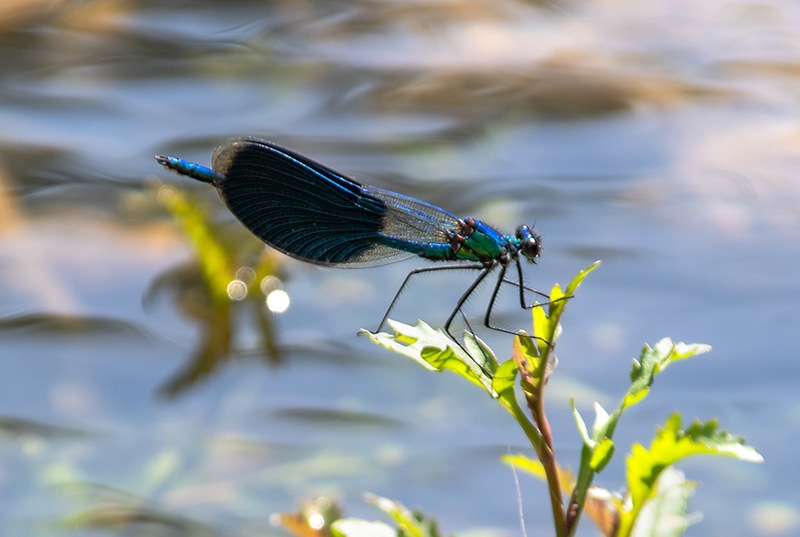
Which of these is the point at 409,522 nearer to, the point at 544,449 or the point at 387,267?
the point at 544,449

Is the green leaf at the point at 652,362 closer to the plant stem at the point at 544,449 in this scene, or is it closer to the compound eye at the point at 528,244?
the plant stem at the point at 544,449

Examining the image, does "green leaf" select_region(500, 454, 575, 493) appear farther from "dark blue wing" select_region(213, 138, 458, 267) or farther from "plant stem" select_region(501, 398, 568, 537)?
"dark blue wing" select_region(213, 138, 458, 267)

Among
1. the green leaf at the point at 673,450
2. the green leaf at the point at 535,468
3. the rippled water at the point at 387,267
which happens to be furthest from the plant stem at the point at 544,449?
the rippled water at the point at 387,267

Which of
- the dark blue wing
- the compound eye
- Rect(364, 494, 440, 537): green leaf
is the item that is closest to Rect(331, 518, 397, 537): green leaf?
Rect(364, 494, 440, 537): green leaf

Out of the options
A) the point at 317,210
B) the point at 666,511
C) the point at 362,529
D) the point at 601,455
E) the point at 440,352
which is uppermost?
the point at 317,210

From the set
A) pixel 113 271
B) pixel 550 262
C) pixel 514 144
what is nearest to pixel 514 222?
pixel 550 262

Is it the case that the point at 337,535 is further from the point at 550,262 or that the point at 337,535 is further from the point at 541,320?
the point at 550,262

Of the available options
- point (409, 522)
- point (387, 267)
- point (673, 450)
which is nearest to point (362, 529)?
point (409, 522)
